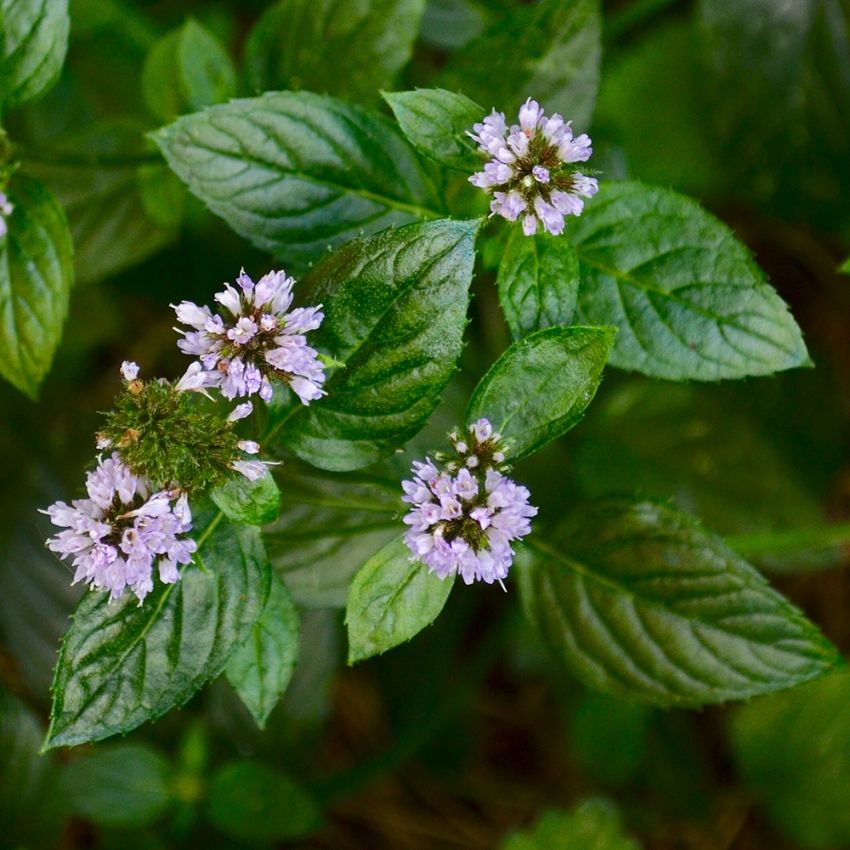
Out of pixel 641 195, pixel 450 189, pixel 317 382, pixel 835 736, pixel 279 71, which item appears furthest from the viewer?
pixel 835 736

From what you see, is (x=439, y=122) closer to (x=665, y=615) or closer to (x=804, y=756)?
(x=665, y=615)

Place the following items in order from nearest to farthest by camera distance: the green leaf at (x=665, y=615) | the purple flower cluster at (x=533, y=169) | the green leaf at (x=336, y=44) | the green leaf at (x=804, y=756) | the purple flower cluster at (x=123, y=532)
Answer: the purple flower cluster at (x=123, y=532) < the purple flower cluster at (x=533, y=169) < the green leaf at (x=665, y=615) < the green leaf at (x=336, y=44) < the green leaf at (x=804, y=756)

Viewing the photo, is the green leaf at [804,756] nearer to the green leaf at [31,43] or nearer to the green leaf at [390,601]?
the green leaf at [390,601]

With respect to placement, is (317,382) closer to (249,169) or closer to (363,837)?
(249,169)

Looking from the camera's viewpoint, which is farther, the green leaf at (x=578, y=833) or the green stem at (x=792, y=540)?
the green leaf at (x=578, y=833)

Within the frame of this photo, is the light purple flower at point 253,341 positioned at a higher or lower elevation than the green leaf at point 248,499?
higher

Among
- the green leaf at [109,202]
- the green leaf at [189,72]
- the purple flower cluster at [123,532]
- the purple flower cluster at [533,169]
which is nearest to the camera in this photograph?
the purple flower cluster at [123,532]

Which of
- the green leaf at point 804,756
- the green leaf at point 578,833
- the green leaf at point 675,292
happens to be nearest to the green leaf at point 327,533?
the green leaf at point 675,292

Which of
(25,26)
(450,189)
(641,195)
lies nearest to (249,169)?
(450,189)
